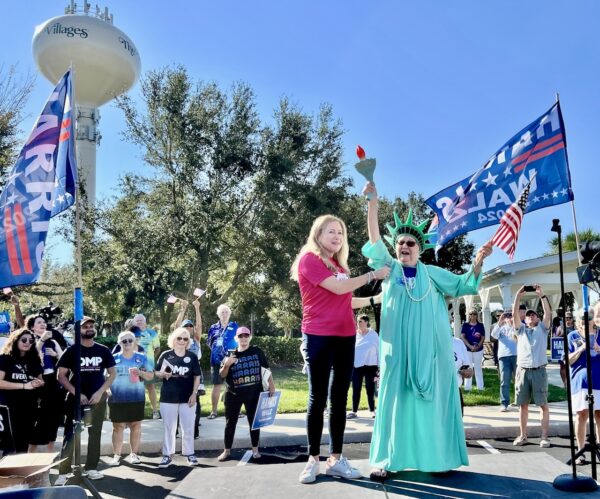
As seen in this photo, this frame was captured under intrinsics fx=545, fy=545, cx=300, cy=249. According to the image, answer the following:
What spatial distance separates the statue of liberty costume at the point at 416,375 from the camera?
12.7ft

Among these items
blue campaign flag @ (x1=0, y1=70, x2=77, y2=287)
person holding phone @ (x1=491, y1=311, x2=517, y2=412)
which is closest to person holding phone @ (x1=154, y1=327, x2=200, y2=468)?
blue campaign flag @ (x1=0, y1=70, x2=77, y2=287)

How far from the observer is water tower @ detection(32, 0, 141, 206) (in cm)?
3359

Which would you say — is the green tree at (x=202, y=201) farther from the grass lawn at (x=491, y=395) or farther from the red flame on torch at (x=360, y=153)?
the red flame on torch at (x=360, y=153)

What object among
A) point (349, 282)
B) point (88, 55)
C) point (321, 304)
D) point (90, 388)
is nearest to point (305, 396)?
point (90, 388)

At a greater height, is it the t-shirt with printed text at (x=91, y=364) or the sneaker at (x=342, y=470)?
the t-shirt with printed text at (x=91, y=364)

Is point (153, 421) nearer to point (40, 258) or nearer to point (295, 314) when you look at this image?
point (40, 258)

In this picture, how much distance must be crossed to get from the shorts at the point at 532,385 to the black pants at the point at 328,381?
421cm

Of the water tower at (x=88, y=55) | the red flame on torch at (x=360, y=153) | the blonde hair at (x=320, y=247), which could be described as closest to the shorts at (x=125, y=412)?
the blonde hair at (x=320, y=247)

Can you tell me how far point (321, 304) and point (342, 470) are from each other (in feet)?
3.87

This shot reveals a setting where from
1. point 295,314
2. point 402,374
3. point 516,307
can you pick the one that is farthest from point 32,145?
point 295,314

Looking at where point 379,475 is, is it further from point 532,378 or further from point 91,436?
point 532,378

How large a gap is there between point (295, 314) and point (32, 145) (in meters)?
24.8

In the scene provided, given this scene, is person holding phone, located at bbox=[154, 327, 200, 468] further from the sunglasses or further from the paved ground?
the sunglasses

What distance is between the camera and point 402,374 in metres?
4.02
